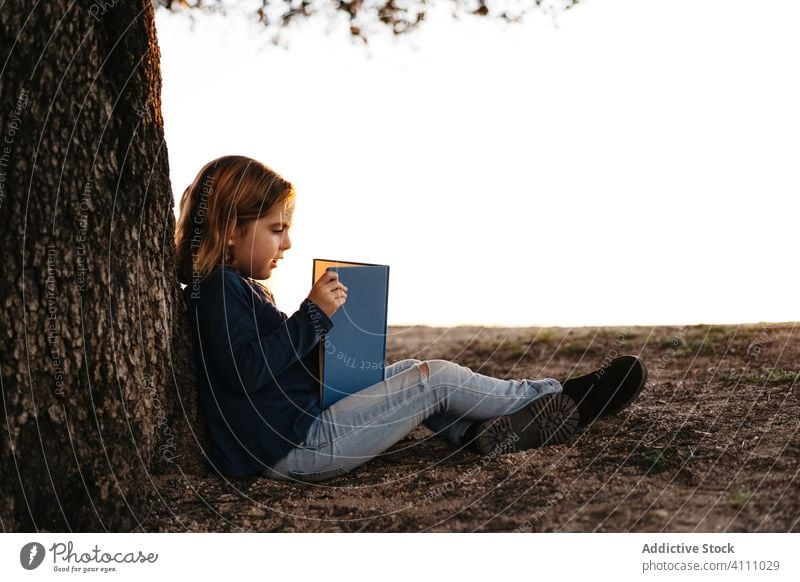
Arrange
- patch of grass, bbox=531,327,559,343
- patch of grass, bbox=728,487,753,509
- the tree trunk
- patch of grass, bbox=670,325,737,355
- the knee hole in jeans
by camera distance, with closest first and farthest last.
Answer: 1. the tree trunk
2. patch of grass, bbox=728,487,753,509
3. the knee hole in jeans
4. patch of grass, bbox=670,325,737,355
5. patch of grass, bbox=531,327,559,343

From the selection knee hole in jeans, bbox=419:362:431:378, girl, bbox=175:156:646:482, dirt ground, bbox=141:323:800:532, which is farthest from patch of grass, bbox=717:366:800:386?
knee hole in jeans, bbox=419:362:431:378

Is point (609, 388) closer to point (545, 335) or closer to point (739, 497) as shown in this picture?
point (739, 497)

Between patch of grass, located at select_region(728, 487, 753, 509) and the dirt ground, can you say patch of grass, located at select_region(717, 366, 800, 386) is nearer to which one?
the dirt ground

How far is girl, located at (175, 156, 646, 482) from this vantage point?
125 inches

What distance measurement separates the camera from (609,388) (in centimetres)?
364

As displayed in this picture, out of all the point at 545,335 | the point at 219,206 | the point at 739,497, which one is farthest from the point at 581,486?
the point at 545,335

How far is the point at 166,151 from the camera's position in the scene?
3100 mm

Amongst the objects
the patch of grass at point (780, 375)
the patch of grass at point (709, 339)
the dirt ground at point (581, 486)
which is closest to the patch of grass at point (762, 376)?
the patch of grass at point (780, 375)

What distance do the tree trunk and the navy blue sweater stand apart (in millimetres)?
241

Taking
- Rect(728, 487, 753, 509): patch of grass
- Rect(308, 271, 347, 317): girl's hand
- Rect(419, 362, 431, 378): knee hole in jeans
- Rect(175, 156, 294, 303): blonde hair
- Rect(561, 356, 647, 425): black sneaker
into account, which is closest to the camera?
Rect(728, 487, 753, 509): patch of grass

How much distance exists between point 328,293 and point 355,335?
280 mm

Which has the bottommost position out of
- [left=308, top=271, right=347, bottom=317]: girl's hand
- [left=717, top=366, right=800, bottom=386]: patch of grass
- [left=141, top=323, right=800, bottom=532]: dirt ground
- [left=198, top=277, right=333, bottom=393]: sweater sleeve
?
[left=141, top=323, right=800, bottom=532]: dirt ground
